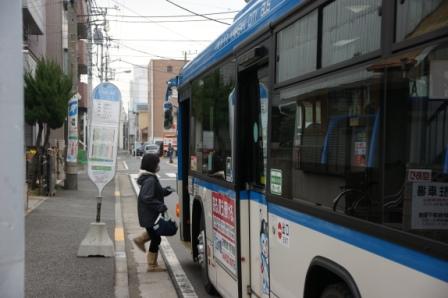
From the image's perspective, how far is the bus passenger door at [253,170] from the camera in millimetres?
4344

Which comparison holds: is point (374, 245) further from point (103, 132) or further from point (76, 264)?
point (103, 132)

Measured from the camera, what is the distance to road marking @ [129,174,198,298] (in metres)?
6.79

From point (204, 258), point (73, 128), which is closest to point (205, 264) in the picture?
point (204, 258)

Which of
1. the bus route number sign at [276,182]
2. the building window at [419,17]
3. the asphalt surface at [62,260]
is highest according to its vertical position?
the building window at [419,17]

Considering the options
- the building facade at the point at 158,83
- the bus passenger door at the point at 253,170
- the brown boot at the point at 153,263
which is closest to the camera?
the bus passenger door at the point at 253,170

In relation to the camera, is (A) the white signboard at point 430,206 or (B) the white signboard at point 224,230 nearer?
(A) the white signboard at point 430,206

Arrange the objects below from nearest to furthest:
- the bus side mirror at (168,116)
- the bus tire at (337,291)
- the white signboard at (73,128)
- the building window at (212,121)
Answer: the bus tire at (337,291)
the building window at (212,121)
the bus side mirror at (168,116)
the white signboard at (73,128)

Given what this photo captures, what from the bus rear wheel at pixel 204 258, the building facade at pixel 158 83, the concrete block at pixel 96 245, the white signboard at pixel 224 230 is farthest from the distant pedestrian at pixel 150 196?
the building facade at pixel 158 83

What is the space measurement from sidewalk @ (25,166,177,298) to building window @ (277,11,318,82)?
3941 millimetres

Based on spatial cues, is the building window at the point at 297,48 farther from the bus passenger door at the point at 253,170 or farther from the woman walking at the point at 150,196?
the woman walking at the point at 150,196

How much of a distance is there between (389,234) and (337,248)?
0.55 meters

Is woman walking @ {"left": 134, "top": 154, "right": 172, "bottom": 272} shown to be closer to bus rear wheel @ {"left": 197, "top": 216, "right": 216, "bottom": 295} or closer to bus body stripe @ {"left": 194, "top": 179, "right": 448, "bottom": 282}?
bus rear wheel @ {"left": 197, "top": 216, "right": 216, "bottom": 295}

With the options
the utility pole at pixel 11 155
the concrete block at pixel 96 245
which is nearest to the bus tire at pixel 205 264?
the concrete block at pixel 96 245

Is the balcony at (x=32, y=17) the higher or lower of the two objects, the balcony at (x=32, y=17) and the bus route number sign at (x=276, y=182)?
the higher
